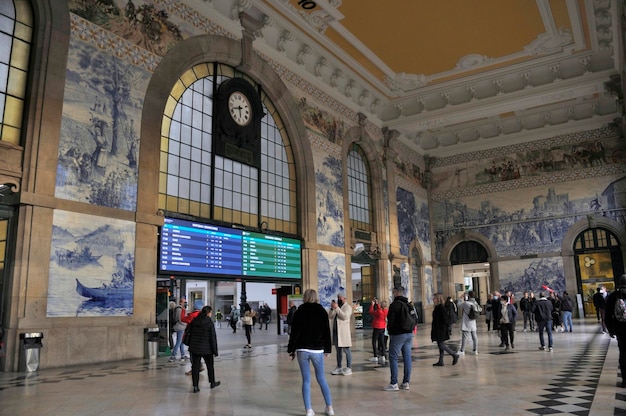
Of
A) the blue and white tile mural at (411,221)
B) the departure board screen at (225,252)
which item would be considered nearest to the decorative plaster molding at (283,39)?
the departure board screen at (225,252)

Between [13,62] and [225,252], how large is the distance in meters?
6.88

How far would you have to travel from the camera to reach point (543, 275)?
25328 millimetres

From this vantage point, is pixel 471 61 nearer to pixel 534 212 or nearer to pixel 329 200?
pixel 329 200

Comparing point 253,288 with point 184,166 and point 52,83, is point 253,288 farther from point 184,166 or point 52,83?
point 52,83

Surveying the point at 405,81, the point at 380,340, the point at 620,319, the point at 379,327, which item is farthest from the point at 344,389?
the point at 405,81

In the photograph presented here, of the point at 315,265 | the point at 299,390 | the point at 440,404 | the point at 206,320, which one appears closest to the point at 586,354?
the point at 440,404

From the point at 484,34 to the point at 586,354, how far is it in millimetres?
11835

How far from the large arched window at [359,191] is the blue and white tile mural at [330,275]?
2.45 m

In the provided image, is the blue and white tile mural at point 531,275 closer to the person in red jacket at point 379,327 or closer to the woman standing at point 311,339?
the person in red jacket at point 379,327

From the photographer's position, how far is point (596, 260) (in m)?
25.6

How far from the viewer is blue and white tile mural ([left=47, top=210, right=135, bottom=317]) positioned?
9827mm

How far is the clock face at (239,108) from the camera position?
50.5ft

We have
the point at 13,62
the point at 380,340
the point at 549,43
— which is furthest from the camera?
the point at 549,43

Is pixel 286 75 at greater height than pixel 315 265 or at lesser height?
greater
